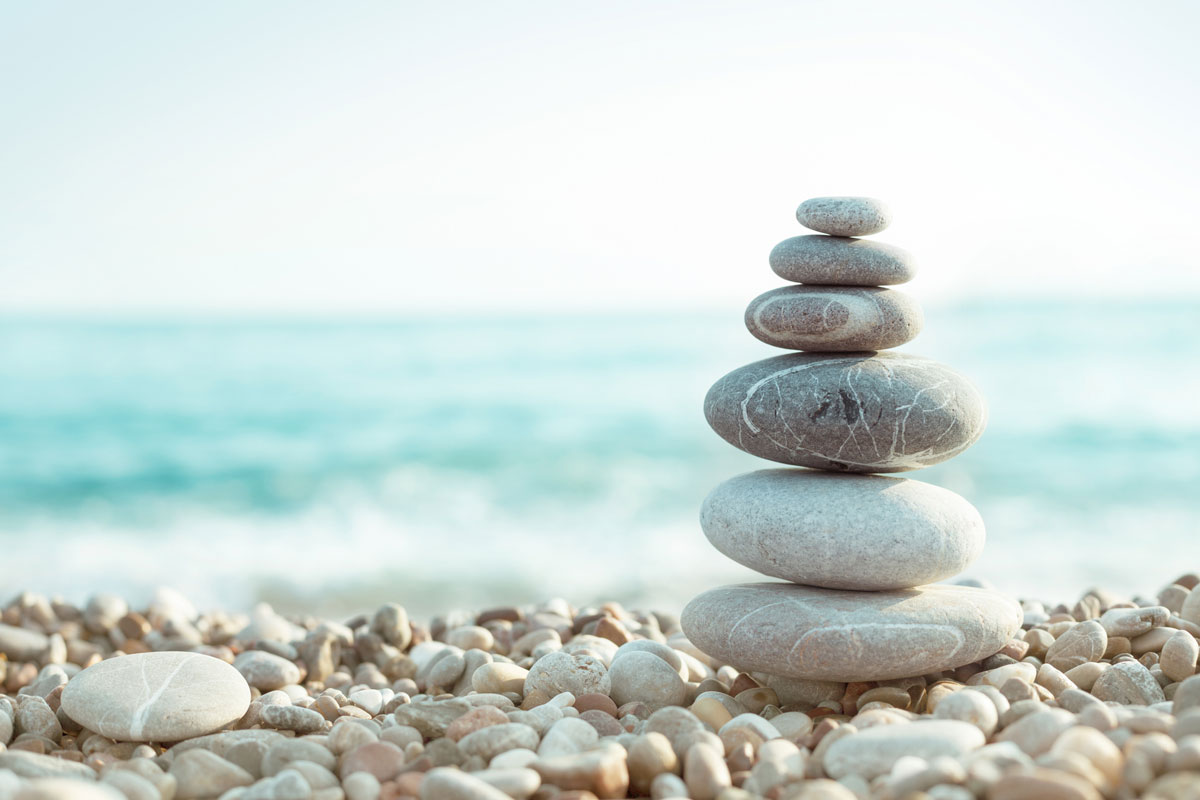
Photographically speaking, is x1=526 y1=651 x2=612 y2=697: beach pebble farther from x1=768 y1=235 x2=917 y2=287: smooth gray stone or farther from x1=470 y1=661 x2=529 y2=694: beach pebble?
Result: x1=768 y1=235 x2=917 y2=287: smooth gray stone

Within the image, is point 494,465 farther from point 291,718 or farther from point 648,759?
point 648,759

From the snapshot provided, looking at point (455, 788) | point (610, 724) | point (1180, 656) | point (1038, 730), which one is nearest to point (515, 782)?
point (455, 788)

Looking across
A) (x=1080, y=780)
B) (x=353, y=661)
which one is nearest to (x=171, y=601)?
(x=353, y=661)

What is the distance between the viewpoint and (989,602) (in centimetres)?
347

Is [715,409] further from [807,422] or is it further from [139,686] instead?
[139,686]

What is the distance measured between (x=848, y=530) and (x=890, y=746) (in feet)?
2.93

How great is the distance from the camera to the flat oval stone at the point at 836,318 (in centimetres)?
346

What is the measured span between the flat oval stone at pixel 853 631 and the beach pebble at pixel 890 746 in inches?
23.6

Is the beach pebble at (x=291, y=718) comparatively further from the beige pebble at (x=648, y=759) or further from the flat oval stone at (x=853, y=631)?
the flat oval stone at (x=853, y=631)

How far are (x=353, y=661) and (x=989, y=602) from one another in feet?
9.84

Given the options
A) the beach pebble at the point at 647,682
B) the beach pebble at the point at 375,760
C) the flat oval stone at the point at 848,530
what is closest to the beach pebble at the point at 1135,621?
the flat oval stone at the point at 848,530

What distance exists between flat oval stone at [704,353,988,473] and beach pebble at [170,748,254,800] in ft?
6.32

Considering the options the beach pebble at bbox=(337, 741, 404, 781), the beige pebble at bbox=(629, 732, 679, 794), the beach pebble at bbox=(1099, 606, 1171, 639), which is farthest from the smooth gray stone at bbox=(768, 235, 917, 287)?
the beach pebble at bbox=(337, 741, 404, 781)

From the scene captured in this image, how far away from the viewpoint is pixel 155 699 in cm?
324
